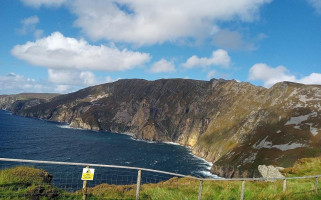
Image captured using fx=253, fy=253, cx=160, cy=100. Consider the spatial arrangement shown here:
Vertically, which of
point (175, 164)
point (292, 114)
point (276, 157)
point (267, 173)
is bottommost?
point (175, 164)

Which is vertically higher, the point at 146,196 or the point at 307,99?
the point at 307,99

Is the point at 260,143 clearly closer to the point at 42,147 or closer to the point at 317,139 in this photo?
the point at 317,139

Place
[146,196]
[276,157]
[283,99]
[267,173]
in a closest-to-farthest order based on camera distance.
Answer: [146,196], [267,173], [276,157], [283,99]

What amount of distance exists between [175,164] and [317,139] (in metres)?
74.3

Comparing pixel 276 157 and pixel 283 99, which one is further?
pixel 283 99

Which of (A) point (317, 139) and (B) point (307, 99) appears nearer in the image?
(A) point (317, 139)

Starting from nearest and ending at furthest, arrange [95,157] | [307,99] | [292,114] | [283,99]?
[95,157] → [292,114] → [307,99] → [283,99]

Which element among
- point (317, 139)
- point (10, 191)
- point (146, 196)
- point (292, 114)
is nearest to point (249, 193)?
point (146, 196)

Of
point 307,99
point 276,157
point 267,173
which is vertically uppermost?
point 307,99

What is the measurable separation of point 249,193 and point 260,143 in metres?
141

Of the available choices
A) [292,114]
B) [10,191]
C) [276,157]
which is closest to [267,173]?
[10,191]

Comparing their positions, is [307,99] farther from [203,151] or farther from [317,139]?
[203,151]

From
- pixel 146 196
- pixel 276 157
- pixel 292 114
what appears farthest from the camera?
pixel 292 114

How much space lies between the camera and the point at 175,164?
146m
